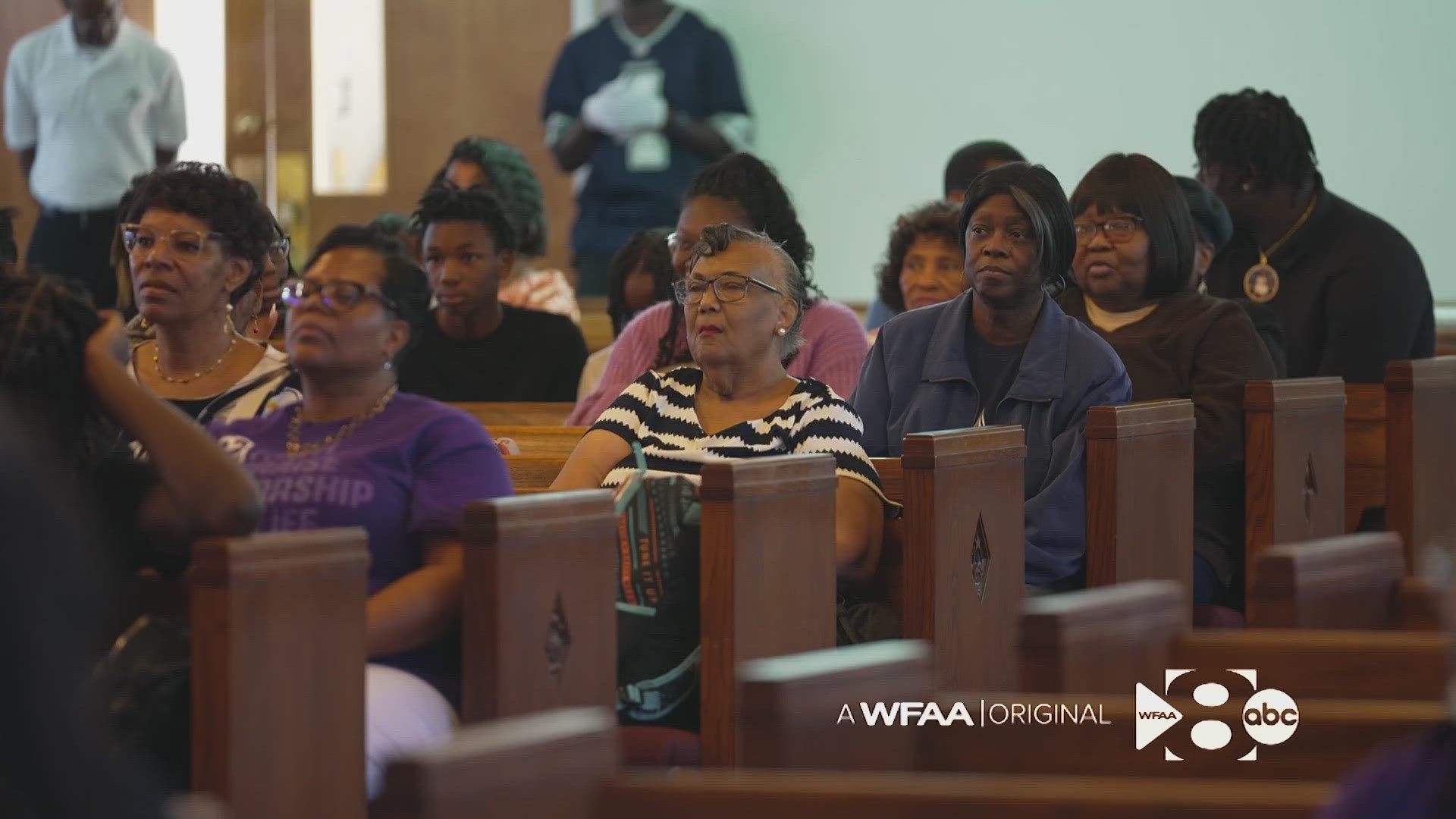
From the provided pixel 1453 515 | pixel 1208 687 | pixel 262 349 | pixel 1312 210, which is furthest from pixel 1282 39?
pixel 1208 687

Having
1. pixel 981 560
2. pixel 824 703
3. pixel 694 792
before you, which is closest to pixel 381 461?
pixel 981 560

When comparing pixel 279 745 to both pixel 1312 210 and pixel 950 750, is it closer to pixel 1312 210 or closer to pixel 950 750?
pixel 950 750

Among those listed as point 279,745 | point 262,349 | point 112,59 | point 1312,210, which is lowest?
point 279,745

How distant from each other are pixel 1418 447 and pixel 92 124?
13.6 ft

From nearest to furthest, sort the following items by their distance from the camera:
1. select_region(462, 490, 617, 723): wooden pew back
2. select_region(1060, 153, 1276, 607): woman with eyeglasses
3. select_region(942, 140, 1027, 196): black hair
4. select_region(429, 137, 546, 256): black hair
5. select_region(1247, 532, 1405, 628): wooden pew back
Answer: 1. select_region(1247, 532, 1405, 628): wooden pew back
2. select_region(462, 490, 617, 723): wooden pew back
3. select_region(1060, 153, 1276, 607): woman with eyeglasses
4. select_region(942, 140, 1027, 196): black hair
5. select_region(429, 137, 546, 256): black hair

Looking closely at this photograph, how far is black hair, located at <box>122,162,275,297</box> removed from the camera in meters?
2.95

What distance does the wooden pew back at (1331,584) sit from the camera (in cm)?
191

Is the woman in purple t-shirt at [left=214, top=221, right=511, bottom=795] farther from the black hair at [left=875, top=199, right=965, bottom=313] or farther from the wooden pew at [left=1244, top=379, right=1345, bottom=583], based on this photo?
the black hair at [left=875, top=199, right=965, bottom=313]

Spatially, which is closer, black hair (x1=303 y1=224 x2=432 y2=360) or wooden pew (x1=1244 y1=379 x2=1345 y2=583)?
black hair (x1=303 y1=224 x2=432 y2=360)

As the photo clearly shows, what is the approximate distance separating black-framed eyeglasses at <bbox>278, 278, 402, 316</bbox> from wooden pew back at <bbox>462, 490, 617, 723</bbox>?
0.37 metres


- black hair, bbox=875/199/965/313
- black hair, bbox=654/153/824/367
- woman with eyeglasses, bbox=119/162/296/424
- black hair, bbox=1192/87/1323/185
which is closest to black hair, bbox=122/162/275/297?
woman with eyeglasses, bbox=119/162/296/424

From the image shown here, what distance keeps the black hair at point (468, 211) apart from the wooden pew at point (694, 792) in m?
3.19

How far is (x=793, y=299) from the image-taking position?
3119mm

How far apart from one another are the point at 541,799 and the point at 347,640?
0.76m
